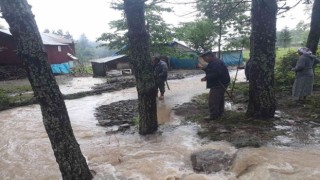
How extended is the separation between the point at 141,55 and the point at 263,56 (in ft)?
9.36

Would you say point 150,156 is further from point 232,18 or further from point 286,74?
point 232,18

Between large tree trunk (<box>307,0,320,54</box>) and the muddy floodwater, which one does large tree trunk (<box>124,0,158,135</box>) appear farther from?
large tree trunk (<box>307,0,320,54</box>)

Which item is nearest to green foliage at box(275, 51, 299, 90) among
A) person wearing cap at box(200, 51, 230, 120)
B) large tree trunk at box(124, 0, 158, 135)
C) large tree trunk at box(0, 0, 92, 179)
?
person wearing cap at box(200, 51, 230, 120)

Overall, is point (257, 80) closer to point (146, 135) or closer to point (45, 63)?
point (146, 135)

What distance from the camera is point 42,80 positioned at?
3.82 meters

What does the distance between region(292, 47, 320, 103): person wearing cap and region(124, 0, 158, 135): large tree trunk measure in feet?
14.4

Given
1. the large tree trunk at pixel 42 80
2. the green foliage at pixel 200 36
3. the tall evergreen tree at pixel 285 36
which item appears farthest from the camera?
the tall evergreen tree at pixel 285 36

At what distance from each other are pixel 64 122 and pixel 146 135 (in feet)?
10.5

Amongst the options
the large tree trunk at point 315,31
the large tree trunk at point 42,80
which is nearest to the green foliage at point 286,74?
the large tree trunk at point 315,31

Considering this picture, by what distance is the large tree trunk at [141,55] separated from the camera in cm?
646

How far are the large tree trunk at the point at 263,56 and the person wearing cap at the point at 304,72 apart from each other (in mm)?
1844

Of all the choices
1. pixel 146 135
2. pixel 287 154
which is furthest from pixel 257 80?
pixel 146 135

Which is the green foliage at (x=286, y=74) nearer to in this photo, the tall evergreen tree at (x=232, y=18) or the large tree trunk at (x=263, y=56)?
the tall evergreen tree at (x=232, y=18)

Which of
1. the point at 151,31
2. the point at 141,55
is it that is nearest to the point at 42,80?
the point at 141,55
